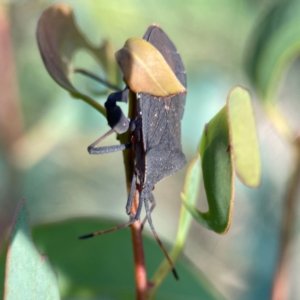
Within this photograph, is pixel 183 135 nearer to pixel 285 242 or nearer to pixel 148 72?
pixel 285 242

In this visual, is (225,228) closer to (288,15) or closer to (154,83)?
(154,83)

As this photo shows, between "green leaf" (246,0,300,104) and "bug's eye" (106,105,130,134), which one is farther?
"green leaf" (246,0,300,104)

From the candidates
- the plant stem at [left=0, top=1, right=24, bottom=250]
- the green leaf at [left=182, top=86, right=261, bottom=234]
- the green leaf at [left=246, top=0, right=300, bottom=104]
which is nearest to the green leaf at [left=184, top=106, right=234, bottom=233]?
the green leaf at [left=182, top=86, right=261, bottom=234]

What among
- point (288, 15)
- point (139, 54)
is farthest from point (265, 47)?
point (139, 54)

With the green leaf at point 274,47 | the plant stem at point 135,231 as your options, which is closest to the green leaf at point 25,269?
the plant stem at point 135,231

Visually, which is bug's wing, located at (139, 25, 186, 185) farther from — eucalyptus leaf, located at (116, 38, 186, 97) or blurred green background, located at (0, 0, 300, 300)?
blurred green background, located at (0, 0, 300, 300)

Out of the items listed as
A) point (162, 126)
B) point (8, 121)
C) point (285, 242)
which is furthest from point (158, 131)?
point (8, 121)
